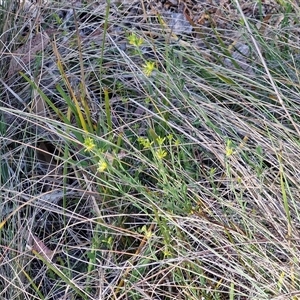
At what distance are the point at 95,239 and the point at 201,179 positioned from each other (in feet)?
1.09

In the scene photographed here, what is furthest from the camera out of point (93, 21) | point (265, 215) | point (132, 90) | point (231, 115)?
point (93, 21)

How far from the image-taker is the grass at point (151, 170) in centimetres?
154

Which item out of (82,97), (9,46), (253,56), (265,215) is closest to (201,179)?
(265,215)

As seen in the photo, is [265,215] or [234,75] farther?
[234,75]

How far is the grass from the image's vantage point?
154cm

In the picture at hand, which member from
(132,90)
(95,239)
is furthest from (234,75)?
→ (95,239)

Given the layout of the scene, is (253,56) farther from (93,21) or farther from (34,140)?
(34,140)

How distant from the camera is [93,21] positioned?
2.43m

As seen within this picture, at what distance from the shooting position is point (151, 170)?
6.06 ft

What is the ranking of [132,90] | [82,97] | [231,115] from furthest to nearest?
[132,90] < [82,97] < [231,115]

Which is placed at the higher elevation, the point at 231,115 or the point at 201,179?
the point at 231,115

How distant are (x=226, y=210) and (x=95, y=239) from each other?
1.06 ft

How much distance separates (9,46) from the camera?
225 cm

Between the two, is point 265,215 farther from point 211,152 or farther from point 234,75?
point 234,75
